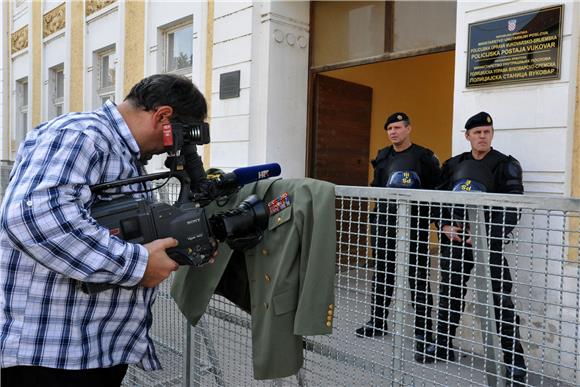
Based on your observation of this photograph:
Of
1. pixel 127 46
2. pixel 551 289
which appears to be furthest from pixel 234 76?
pixel 551 289

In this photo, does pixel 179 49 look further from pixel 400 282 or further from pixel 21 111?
pixel 21 111

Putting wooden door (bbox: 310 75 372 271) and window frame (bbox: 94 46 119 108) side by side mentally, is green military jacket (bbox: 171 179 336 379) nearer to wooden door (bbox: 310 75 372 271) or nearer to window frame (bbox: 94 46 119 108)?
wooden door (bbox: 310 75 372 271)

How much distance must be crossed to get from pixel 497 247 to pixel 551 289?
0.73 ft

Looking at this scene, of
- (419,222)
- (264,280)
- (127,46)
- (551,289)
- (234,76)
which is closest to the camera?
(551,289)

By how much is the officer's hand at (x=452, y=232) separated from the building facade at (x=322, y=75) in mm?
2271

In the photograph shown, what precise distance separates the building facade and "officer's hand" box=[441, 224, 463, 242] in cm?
227

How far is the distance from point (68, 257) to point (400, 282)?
3.65 ft

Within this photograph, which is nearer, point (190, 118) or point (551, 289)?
point (551, 289)

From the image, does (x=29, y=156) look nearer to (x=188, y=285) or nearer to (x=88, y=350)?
(x=88, y=350)

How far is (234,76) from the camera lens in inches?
246

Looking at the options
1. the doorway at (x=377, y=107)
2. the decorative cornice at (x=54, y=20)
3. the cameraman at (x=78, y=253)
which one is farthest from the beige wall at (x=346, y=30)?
the decorative cornice at (x=54, y=20)

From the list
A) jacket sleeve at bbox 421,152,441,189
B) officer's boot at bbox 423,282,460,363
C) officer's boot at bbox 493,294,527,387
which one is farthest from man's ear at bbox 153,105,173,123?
jacket sleeve at bbox 421,152,441,189

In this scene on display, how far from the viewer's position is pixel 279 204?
194cm

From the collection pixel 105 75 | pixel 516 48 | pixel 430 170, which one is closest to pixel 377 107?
pixel 430 170
